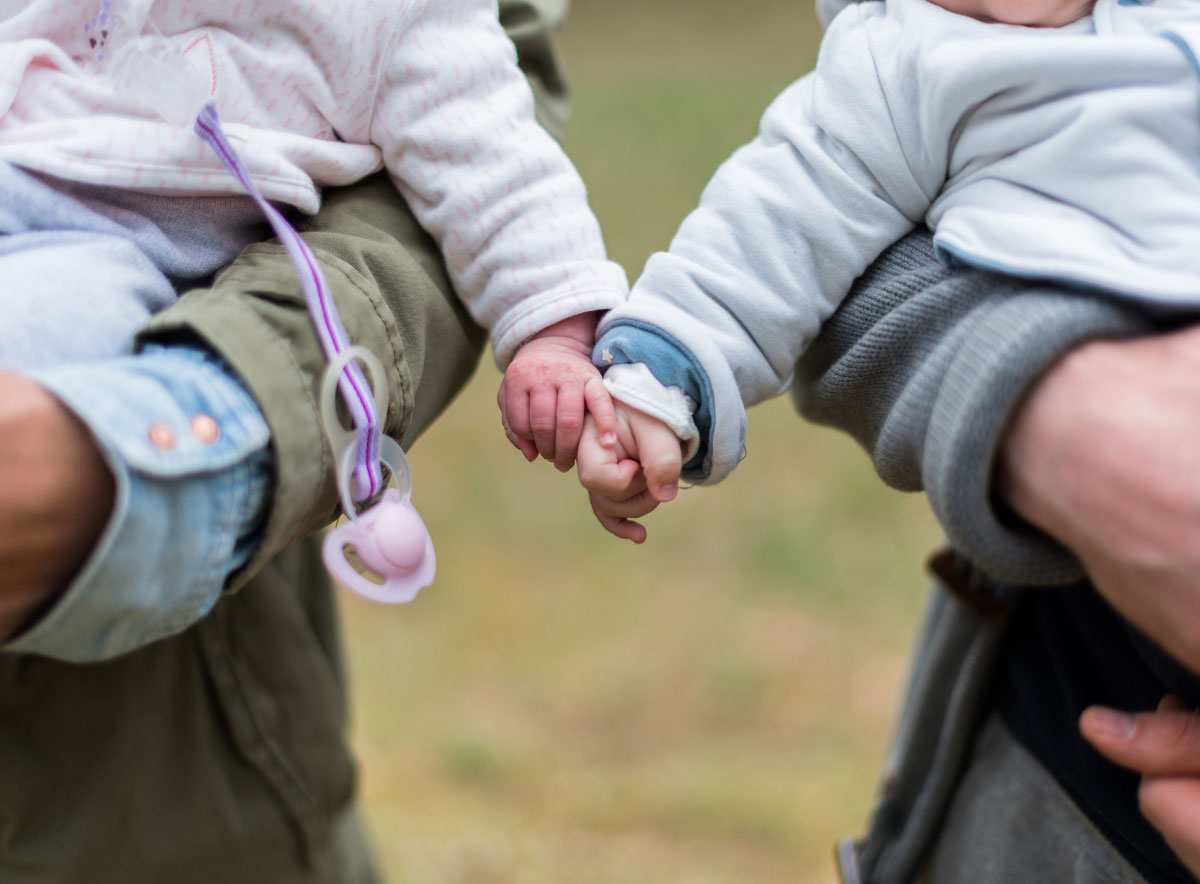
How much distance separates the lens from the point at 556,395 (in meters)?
0.55

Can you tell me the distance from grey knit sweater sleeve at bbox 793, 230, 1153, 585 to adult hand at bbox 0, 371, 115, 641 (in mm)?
321

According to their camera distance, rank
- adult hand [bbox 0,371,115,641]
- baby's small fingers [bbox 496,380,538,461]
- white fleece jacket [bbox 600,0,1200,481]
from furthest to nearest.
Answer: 1. baby's small fingers [bbox 496,380,538,461]
2. white fleece jacket [bbox 600,0,1200,481]
3. adult hand [bbox 0,371,115,641]

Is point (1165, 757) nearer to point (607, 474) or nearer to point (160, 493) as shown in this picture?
point (607, 474)

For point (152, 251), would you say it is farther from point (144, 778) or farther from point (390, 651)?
point (390, 651)

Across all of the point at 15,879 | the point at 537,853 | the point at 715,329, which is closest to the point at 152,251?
Result: the point at 715,329

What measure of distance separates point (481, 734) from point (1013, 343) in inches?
45.2

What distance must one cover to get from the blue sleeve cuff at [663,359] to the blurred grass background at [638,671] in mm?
871

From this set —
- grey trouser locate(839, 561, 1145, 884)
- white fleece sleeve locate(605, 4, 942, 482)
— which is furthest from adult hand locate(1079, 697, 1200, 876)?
white fleece sleeve locate(605, 4, 942, 482)

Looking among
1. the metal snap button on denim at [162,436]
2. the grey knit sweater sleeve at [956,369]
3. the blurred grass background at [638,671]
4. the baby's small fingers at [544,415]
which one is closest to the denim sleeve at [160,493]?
the metal snap button on denim at [162,436]

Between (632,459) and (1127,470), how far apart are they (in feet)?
0.76

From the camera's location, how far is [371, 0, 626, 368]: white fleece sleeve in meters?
0.58

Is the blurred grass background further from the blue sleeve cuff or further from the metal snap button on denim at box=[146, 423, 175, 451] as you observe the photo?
the metal snap button on denim at box=[146, 423, 175, 451]

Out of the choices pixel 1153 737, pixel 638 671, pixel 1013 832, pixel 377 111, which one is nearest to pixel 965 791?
pixel 1013 832

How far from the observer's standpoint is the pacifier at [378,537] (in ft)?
1.47
